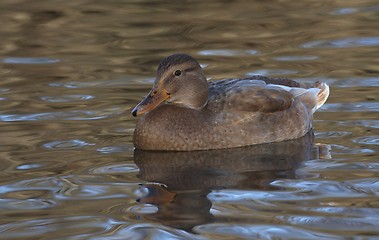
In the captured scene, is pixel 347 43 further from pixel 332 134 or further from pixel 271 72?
pixel 332 134

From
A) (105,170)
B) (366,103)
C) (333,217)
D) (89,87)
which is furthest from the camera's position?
(89,87)

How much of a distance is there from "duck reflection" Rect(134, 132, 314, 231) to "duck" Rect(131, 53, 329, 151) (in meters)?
0.09

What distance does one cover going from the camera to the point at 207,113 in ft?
32.5

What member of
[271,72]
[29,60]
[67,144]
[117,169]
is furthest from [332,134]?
[29,60]

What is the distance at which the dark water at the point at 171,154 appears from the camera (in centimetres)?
764

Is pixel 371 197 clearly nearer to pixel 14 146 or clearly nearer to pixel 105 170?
pixel 105 170

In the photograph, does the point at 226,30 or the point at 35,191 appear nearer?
the point at 35,191

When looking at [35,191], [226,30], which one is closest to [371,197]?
[35,191]

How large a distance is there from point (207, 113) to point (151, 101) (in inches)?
19.6

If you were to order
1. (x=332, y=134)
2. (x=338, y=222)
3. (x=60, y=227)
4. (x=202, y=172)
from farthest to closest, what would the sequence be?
(x=332, y=134) < (x=202, y=172) < (x=60, y=227) < (x=338, y=222)

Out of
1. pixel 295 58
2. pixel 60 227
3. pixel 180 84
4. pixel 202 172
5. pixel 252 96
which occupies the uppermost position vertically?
pixel 180 84

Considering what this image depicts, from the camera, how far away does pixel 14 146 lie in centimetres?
991

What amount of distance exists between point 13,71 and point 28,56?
2.66ft

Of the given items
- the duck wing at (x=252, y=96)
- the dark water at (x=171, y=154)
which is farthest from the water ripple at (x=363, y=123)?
the duck wing at (x=252, y=96)
